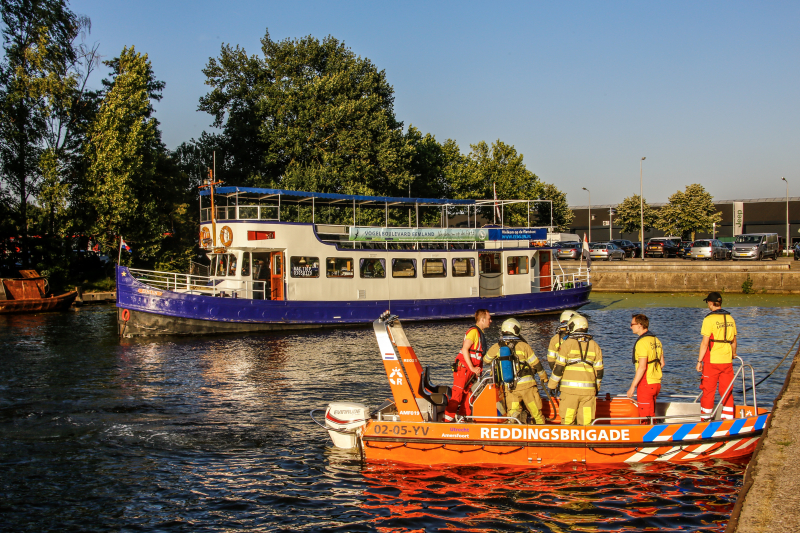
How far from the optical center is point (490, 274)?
30641 mm

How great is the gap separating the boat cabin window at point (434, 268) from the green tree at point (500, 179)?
3095cm

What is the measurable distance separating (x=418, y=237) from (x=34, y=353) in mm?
15938

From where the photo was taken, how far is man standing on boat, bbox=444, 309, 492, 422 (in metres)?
10.2

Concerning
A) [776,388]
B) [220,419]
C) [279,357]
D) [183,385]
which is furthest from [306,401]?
[776,388]

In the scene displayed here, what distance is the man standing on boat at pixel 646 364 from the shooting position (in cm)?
956

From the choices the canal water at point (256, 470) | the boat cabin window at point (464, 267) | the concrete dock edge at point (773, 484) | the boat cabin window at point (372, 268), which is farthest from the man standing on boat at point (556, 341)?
the boat cabin window at point (464, 267)

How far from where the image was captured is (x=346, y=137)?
155 ft

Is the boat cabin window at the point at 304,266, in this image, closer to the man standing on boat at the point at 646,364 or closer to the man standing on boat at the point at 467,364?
the man standing on boat at the point at 467,364

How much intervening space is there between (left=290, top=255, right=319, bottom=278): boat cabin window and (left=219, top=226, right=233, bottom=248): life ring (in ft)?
8.60

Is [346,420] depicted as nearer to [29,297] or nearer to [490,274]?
[490,274]

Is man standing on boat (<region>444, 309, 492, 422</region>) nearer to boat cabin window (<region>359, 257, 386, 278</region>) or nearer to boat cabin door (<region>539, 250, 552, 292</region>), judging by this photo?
boat cabin window (<region>359, 257, 386, 278</region>)

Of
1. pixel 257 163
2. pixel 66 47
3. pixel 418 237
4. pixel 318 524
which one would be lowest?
pixel 318 524

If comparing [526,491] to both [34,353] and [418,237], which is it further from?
[418,237]

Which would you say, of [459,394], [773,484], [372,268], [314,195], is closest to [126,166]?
[314,195]
